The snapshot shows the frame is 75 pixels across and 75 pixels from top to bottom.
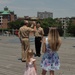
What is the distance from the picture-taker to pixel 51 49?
9016mm

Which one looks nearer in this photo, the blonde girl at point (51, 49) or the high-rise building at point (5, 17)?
the blonde girl at point (51, 49)

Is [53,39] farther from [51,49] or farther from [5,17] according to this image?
[5,17]

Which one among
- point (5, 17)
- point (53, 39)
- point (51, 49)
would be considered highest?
point (53, 39)

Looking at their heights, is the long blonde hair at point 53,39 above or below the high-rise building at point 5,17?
above

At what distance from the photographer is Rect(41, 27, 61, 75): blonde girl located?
8.94m

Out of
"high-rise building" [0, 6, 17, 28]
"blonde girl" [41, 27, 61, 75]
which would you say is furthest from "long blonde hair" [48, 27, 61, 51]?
"high-rise building" [0, 6, 17, 28]

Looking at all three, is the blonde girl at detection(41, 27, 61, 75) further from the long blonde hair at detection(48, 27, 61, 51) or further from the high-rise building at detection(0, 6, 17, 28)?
the high-rise building at detection(0, 6, 17, 28)

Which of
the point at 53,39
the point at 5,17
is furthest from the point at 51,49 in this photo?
the point at 5,17

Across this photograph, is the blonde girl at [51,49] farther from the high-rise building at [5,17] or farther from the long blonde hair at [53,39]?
the high-rise building at [5,17]

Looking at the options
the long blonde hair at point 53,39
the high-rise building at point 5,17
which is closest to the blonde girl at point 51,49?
the long blonde hair at point 53,39

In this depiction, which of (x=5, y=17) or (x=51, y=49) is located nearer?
(x=51, y=49)

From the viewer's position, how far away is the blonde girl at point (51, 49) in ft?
29.3

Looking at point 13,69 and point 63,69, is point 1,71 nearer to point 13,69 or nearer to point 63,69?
point 13,69

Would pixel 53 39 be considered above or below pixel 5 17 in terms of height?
above
